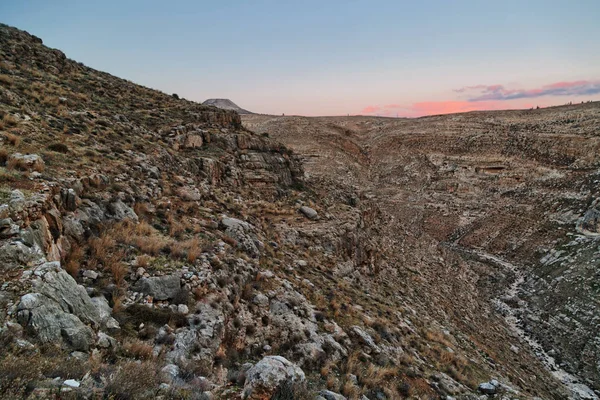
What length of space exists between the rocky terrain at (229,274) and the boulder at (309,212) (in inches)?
15.8

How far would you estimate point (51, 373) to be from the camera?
3250 mm

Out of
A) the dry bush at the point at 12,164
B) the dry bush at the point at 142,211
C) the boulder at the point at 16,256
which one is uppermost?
the dry bush at the point at 12,164

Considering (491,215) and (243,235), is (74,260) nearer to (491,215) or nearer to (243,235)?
(243,235)

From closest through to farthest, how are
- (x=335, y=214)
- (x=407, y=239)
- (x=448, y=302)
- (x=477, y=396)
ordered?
(x=477, y=396) < (x=448, y=302) < (x=335, y=214) < (x=407, y=239)

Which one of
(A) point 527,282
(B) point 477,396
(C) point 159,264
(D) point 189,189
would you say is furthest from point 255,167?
(A) point 527,282

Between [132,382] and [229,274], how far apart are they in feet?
13.1

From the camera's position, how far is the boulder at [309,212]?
15406mm

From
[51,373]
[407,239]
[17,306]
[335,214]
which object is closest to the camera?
[51,373]

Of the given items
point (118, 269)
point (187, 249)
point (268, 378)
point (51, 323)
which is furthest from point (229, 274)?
point (51, 323)

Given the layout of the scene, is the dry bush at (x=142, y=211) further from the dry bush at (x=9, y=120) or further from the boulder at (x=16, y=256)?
the dry bush at (x=9, y=120)

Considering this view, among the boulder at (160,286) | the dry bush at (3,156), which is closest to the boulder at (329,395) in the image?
the boulder at (160,286)

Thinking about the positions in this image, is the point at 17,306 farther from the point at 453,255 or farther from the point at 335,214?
the point at 453,255

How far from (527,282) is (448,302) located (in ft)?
28.9

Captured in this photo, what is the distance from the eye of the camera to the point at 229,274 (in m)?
7.53
